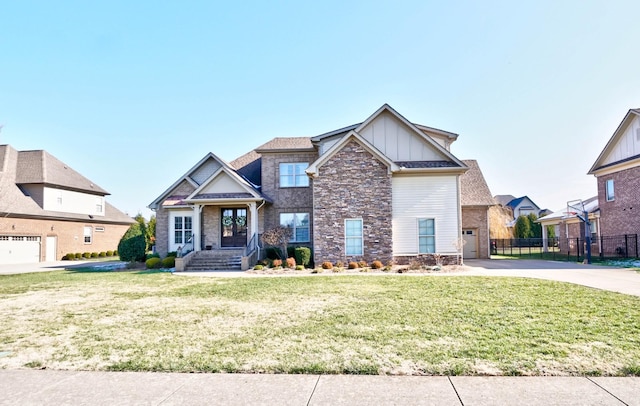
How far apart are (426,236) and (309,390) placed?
15.5 meters

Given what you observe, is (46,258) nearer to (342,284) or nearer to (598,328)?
(342,284)

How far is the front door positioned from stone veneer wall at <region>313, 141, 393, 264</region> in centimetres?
539

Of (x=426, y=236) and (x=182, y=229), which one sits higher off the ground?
(x=182, y=229)

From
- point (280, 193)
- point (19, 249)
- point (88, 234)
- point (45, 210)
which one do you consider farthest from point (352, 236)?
point (88, 234)

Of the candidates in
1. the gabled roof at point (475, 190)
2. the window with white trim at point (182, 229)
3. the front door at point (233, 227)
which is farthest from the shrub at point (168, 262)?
the gabled roof at point (475, 190)

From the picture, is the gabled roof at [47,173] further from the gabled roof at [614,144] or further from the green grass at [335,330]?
the gabled roof at [614,144]

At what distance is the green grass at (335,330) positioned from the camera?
5.23 m

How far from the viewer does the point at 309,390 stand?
443 cm

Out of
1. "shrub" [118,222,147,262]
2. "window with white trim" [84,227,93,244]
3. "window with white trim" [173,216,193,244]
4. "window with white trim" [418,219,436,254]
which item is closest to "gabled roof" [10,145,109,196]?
"window with white trim" [84,227,93,244]

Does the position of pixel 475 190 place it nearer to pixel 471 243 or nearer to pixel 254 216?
pixel 471 243

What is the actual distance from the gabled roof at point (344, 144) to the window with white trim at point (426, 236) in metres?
2.99

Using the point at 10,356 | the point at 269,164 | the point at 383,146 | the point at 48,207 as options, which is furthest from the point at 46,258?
the point at 10,356

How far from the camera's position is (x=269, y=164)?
22.7 meters

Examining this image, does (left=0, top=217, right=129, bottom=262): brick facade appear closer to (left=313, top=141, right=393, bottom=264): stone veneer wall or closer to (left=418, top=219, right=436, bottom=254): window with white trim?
(left=313, top=141, right=393, bottom=264): stone veneer wall
